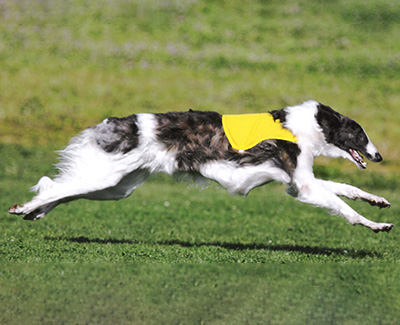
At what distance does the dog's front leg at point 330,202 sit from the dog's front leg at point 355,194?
26 cm

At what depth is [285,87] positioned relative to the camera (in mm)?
25031

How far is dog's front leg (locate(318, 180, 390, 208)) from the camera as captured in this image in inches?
329

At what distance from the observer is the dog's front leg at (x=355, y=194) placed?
8.36 meters

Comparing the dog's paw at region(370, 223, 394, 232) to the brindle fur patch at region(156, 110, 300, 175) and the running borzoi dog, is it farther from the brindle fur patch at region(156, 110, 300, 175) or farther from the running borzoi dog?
the brindle fur patch at region(156, 110, 300, 175)

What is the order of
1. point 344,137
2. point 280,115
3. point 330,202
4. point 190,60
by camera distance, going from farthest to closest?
point 190,60 → point 344,137 → point 280,115 → point 330,202

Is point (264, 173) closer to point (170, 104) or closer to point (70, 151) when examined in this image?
point (70, 151)

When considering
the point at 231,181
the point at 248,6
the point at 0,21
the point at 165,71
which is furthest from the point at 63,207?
the point at 248,6

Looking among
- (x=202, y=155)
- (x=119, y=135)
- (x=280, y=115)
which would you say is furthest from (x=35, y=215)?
(x=280, y=115)

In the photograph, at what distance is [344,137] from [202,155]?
6.37 feet

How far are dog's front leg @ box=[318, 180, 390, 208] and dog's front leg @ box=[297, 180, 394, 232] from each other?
259 mm

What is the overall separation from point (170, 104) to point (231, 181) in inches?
620

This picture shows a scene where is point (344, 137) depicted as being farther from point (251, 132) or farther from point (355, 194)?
point (251, 132)

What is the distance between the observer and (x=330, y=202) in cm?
815

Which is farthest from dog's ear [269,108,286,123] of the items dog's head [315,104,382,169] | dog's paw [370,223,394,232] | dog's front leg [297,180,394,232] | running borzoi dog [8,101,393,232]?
dog's paw [370,223,394,232]
